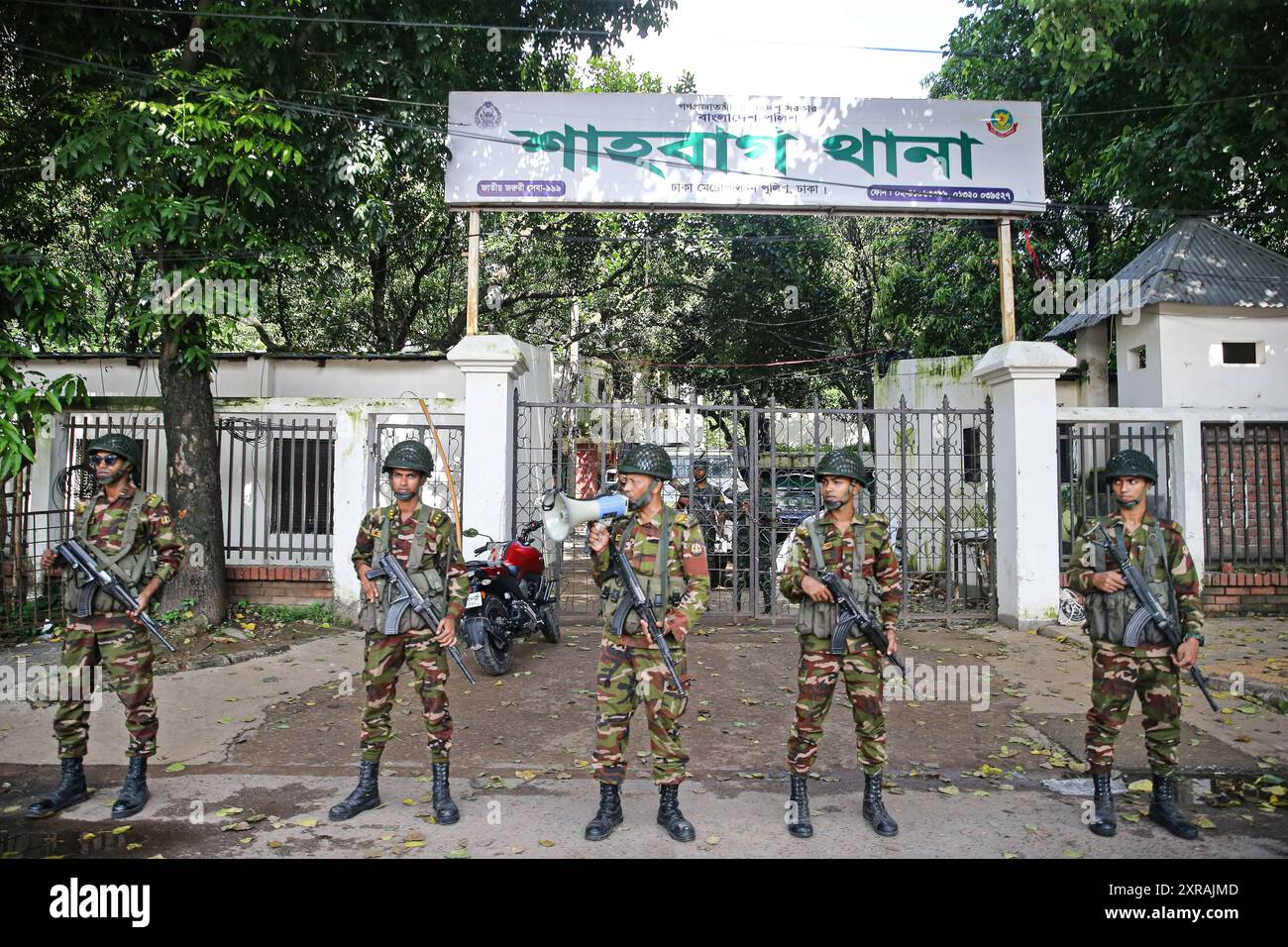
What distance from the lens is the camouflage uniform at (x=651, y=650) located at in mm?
3807

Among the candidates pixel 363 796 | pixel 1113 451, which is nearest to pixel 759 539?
pixel 1113 451

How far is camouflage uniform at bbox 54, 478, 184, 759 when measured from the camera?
4121 mm

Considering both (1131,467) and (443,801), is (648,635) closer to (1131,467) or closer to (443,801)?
(443,801)

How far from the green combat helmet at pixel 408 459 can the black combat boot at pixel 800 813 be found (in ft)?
7.58

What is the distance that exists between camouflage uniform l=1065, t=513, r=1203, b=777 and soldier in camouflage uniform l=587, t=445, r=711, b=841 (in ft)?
6.21

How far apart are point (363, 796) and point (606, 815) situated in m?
1.18

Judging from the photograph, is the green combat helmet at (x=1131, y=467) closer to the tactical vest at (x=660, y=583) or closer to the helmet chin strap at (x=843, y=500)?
the helmet chin strap at (x=843, y=500)

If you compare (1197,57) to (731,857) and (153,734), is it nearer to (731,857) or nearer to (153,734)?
(731,857)

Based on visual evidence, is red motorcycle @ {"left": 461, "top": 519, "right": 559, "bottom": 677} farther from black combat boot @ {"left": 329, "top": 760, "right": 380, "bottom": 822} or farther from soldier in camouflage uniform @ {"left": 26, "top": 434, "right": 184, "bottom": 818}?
soldier in camouflage uniform @ {"left": 26, "top": 434, "right": 184, "bottom": 818}

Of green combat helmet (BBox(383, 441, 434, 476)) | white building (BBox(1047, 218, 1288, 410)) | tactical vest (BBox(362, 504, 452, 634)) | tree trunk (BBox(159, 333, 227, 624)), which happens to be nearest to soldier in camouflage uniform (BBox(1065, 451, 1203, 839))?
tactical vest (BBox(362, 504, 452, 634))

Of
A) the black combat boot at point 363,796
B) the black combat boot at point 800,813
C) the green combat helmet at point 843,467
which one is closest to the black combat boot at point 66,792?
the black combat boot at point 363,796

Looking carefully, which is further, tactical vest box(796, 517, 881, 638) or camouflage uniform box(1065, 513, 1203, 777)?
tactical vest box(796, 517, 881, 638)

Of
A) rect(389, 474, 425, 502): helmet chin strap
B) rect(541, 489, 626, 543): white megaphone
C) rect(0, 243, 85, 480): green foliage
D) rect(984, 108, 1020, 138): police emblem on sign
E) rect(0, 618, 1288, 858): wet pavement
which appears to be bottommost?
rect(0, 618, 1288, 858): wet pavement

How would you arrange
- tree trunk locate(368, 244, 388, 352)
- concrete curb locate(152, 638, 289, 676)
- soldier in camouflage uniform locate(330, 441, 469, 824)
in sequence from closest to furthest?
1. soldier in camouflage uniform locate(330, 441, 469, 824)
2. concrete curb locate(152, 638, 289, 676)
3. tree trunk locate(368, 244, 388, 352)
